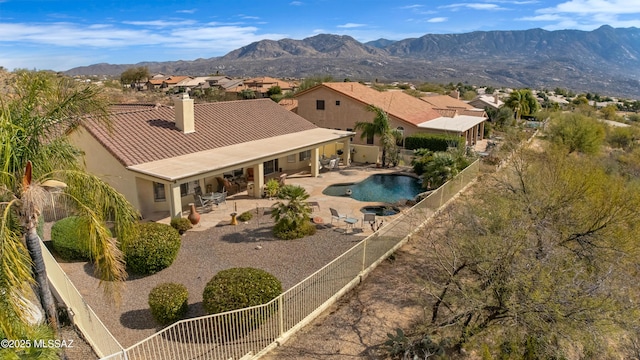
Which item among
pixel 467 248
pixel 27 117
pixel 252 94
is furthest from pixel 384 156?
pixel 252 94

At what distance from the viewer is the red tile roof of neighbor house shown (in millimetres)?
20516

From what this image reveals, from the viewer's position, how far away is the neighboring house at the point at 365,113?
36.5m

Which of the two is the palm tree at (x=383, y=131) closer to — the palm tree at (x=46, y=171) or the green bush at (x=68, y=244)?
the green bush at (x=68, y=244)

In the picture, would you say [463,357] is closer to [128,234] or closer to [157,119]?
[128,234]

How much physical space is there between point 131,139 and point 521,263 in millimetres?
19404

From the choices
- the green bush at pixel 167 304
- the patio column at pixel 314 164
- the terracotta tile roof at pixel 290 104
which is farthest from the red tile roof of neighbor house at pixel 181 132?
the terracotta tile roof at pixel 290 104

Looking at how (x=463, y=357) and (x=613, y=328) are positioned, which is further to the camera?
(x=463, y=357)

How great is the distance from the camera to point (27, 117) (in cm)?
809

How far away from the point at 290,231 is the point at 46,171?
400 inches

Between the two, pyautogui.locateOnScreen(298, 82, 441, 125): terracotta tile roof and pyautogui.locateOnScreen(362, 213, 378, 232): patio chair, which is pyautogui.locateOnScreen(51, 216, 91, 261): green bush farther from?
pyautogui.locateOnScreen(298, 82, 441, 125): terracotta tile roof

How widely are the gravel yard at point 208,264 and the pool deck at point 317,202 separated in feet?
3.07

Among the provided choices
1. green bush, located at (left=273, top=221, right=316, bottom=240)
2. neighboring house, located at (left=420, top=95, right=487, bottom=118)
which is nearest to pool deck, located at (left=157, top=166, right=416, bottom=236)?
green bush, located at (left=273, top=221, right=316, bottom=240)

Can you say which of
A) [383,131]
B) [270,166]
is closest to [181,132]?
[270,166]

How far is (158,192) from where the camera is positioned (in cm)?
2016
